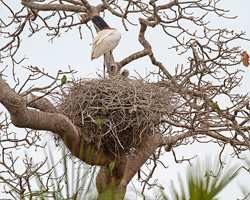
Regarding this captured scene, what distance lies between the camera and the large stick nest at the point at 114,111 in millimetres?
5219

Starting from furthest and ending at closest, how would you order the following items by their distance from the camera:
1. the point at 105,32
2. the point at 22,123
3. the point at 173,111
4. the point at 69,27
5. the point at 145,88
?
1. the point at 69,27
2. the point at 105,32
3. the point at 145,88
4. the point at 173,111
5. the point at 22,123

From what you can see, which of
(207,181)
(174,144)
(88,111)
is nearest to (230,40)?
(174,144)

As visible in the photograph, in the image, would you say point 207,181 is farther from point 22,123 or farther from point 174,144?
point 174,144

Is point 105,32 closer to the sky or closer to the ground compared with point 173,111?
closer to the sky

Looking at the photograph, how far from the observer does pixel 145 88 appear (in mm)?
5824

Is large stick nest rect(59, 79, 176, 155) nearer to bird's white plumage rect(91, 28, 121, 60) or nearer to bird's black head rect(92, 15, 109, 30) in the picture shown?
bird's white plumage rect(91, 28, 121, 60)

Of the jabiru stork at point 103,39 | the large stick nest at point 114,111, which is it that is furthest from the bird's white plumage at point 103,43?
the large stick nest at point 114,111

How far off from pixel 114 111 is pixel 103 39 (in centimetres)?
Result: 263

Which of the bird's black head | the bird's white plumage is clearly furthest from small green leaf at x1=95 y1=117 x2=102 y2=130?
the bird's black head

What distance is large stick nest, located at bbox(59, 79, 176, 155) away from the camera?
522 cm

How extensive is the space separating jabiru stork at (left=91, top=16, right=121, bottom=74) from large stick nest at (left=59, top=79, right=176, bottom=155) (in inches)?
75.8

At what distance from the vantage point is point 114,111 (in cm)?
534

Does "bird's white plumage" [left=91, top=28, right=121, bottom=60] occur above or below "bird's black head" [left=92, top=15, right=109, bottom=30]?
below

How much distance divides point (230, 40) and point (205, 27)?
0.67 meters
